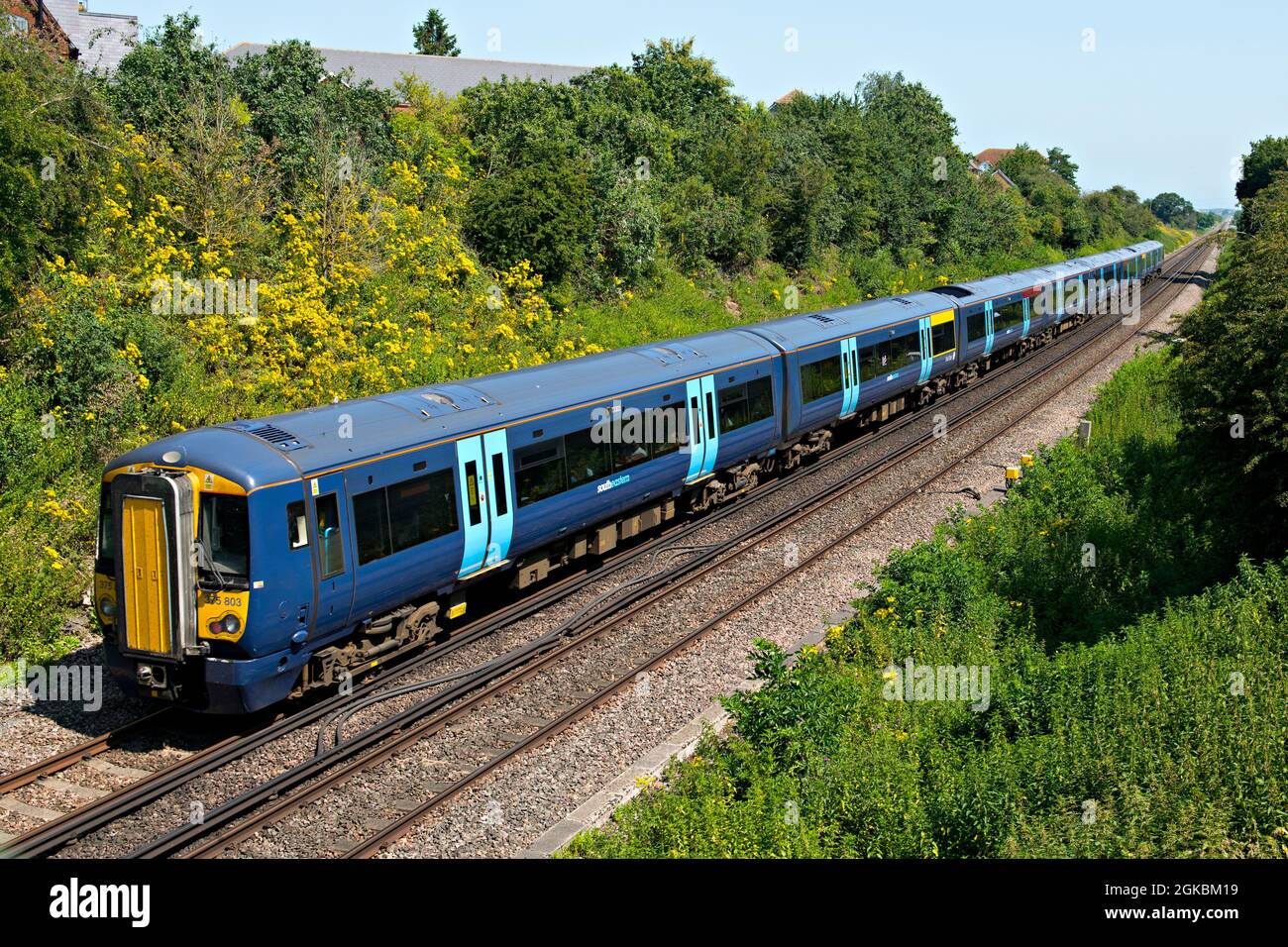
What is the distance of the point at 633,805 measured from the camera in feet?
31.3

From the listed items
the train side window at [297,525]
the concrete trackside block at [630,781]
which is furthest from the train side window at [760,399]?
the train side window at [297,525]

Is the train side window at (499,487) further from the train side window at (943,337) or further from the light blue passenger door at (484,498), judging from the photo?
the train side window at (943,337)

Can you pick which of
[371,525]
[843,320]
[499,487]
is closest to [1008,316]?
[843,320]

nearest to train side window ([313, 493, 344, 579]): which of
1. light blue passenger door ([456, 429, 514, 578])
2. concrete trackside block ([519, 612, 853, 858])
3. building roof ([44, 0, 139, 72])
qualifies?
light blue passenger door ([456, 429, 514, 578])

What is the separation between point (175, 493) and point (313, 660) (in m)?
2.50

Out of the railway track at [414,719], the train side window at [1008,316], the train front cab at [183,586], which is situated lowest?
the railway track at [414,719]

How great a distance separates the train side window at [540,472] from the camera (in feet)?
45.8

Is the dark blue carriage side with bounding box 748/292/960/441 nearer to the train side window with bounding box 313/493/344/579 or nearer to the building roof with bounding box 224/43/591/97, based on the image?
the train side window with bounding box 313/493/344/579

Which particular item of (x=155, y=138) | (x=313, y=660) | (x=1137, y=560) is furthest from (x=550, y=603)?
(x=155, y=138)

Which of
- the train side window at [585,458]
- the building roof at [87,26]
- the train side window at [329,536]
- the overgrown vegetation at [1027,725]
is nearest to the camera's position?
the overgrown vegetation at [1027,725]

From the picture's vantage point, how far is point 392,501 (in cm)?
1198

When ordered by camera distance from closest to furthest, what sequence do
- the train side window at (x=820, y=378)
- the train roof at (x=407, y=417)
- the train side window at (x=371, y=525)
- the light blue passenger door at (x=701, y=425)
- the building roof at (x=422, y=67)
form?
the train roof at (x=407, y=417) → the train side window at (x=371, y=525) → the light blue passenger door at (x=701, y=425) → the train side window at (x=820, y=378) → the building roof at (x=422, y=67)

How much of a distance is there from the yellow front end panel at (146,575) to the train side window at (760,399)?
1100cm

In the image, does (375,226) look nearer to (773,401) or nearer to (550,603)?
(773,401)
